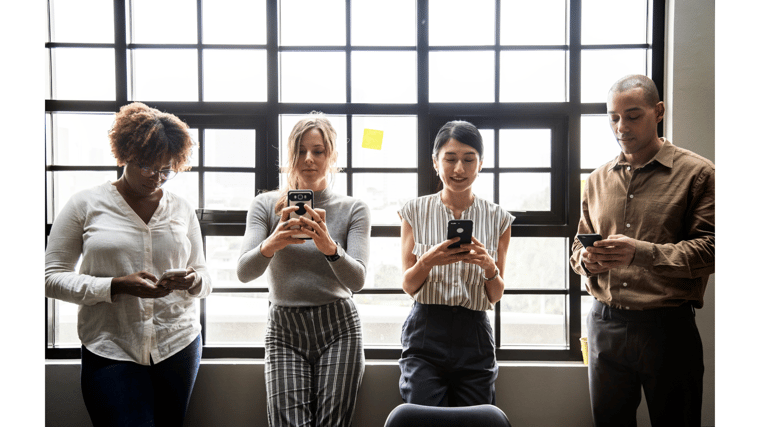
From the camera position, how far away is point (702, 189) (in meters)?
1.51

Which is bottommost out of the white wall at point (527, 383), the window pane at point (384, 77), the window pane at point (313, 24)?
the white wall at point (527, 383)

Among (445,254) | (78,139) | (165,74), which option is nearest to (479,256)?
(445,254)

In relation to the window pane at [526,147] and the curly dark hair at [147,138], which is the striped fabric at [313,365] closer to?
the curly dark hair at [147,138]

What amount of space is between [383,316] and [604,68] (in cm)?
193

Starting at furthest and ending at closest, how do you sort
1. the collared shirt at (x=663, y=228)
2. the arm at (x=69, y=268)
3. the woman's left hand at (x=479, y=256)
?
the woman's left hand at (x=479, y=256) → the arm at (x=69, y=268) → the collared shirt at (x=663, y=228)

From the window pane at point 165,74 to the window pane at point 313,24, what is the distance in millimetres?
561

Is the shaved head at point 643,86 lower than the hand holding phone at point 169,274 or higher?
higher

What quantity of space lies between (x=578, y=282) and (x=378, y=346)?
1209 millimetres

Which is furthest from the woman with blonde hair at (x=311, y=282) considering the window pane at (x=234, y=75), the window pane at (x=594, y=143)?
the window pane at (x=594, y=143)

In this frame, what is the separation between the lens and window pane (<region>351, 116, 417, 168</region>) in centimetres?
241

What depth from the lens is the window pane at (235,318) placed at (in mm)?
2430

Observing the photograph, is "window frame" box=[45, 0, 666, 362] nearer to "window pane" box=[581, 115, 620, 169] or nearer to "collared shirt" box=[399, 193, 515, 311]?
"window pane" box=[581, 115, 620, 169]

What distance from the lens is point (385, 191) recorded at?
2414 mm
